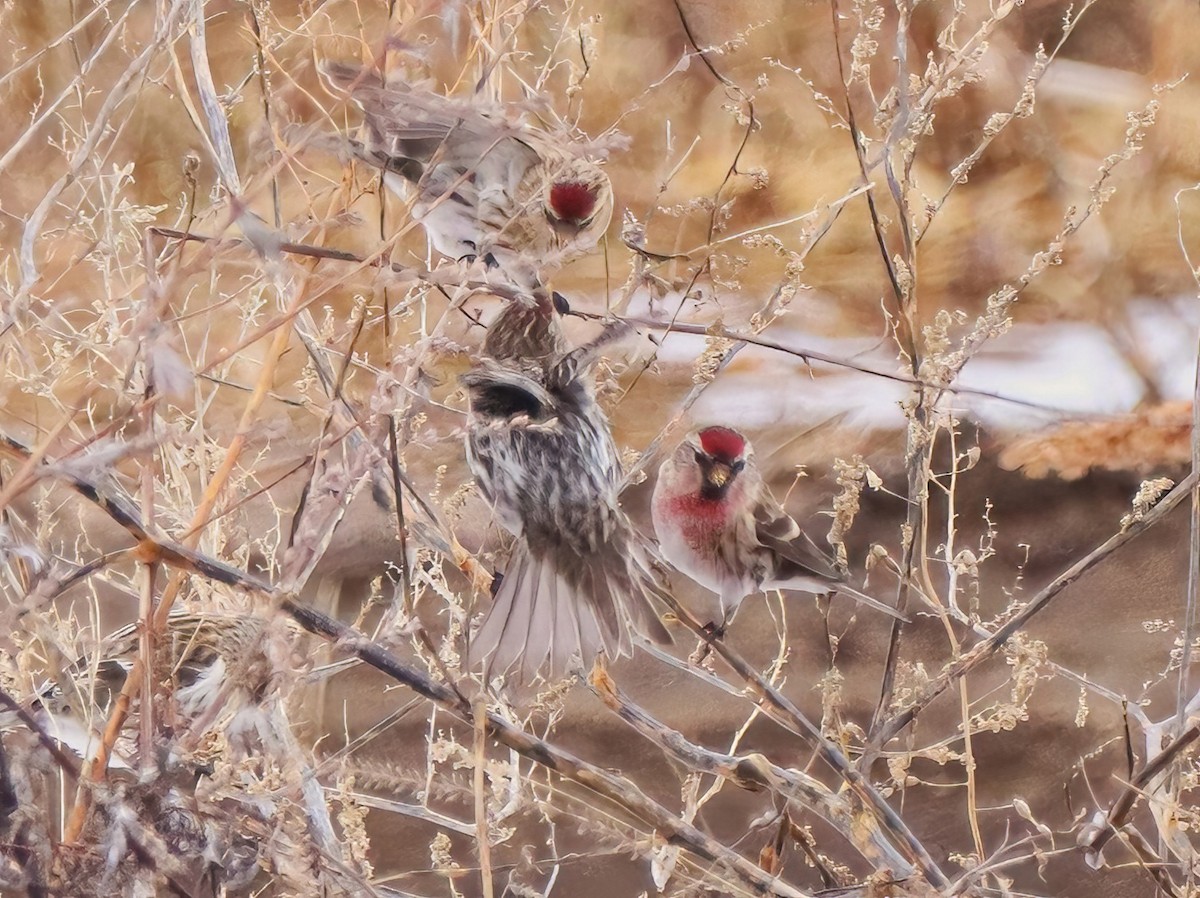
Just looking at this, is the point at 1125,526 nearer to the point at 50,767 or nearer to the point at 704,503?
the point at 704,503

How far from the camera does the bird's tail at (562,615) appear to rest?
81 centimetres

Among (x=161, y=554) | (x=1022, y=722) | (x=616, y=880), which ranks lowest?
(x=616, y=880)

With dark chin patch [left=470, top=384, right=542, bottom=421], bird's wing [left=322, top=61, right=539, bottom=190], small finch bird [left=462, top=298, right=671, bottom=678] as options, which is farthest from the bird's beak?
bird's wing [left=322, top=61, right=539, bottom=190]

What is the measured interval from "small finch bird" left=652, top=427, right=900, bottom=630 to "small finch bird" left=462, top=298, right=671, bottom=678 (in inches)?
4.1

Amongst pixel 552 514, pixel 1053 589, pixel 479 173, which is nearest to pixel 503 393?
pixel 552 514

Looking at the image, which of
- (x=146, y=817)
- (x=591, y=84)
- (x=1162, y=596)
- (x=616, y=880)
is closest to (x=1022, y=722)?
(x=1162, y=596)

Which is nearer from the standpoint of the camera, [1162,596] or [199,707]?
[199,707]

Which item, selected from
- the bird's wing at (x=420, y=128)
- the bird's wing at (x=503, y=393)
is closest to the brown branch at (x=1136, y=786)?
the bird's wing at (x=503, y=393)

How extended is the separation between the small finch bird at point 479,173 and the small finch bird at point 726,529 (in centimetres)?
23

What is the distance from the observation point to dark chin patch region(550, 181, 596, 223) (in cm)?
96

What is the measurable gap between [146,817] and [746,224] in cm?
108

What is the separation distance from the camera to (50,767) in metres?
0.58

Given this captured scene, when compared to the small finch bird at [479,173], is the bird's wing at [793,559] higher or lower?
lower

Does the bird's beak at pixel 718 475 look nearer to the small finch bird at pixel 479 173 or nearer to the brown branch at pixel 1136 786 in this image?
the small finch bird at pixel 479 173
